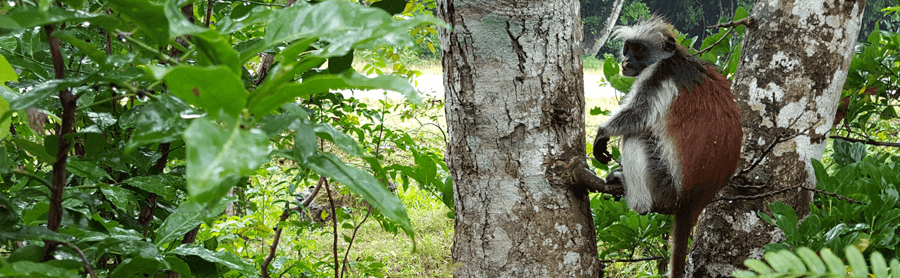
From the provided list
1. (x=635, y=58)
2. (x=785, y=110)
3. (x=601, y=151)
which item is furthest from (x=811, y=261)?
(x=635, y=58)

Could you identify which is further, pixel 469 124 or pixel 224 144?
pixel 469 124

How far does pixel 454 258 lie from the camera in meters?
1.58

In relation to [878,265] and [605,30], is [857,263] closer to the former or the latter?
[878,265]

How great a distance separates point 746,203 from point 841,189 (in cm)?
35

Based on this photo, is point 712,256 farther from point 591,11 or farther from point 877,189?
point 591,11

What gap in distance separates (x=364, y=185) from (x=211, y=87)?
172 millimetres

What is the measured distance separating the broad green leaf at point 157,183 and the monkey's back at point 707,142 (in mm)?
1811

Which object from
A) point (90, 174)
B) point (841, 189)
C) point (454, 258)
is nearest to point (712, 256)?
point (841, 189)

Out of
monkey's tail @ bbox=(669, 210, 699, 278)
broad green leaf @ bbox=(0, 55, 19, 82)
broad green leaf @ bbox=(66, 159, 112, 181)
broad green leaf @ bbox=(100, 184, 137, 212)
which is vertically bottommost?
monkey's tail @ bbox=(669, 210, 699, 278)

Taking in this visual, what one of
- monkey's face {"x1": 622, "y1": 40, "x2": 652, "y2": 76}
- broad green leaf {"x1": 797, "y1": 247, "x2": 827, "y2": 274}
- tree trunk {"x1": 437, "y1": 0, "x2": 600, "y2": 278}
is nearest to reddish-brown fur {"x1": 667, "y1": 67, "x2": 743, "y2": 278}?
monkey's face {"x1": 622, "y1": 40, "x2": 652, "y2": 76}

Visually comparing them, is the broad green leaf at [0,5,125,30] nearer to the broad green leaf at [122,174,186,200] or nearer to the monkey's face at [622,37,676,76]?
the broad green leaf at [122,174,186,200]

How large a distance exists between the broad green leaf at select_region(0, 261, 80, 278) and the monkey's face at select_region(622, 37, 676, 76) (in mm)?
2532

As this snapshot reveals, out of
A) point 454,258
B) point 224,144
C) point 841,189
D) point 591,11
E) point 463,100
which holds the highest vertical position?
point 591,11

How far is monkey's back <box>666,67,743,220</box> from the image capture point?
208cm
